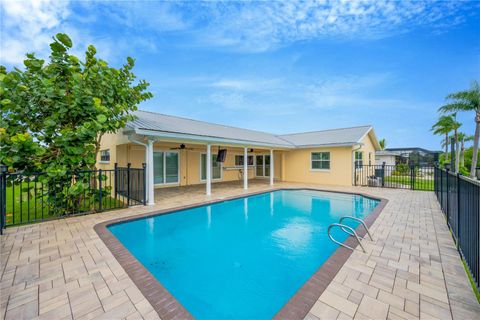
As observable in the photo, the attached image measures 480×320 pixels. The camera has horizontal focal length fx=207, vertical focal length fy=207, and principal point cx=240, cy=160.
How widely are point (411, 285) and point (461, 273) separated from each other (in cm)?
103

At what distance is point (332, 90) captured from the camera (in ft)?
53.9

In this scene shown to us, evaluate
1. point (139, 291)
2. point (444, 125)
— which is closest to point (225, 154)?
point (139, 291)

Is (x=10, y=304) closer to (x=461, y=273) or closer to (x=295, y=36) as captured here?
(x=461, y=273)

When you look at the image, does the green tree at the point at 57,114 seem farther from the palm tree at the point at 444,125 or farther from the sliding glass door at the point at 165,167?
the palm tree at the point at 444,125

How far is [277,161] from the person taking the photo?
17.8 m

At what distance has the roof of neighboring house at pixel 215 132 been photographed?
7.95 m

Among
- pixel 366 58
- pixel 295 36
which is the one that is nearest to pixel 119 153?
pixel 295 36

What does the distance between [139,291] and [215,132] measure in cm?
925

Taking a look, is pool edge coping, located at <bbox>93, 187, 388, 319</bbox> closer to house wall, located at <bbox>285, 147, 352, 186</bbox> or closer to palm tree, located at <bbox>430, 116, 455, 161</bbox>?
house wall, located at <bbox>285, 147, 352, 186</bbox>

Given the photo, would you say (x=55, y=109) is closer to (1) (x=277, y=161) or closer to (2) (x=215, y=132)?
(2) (x=215, y=132)

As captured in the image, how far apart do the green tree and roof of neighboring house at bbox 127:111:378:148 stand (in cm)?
166

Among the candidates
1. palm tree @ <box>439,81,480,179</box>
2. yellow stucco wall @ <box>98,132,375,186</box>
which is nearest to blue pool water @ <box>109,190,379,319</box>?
yellow stucco wall @ <box>98,132,375,186</box>

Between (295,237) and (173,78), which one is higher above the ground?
(173,78)

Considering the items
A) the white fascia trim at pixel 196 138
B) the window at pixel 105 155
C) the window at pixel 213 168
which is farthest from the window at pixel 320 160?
the window at pixel 105 155
